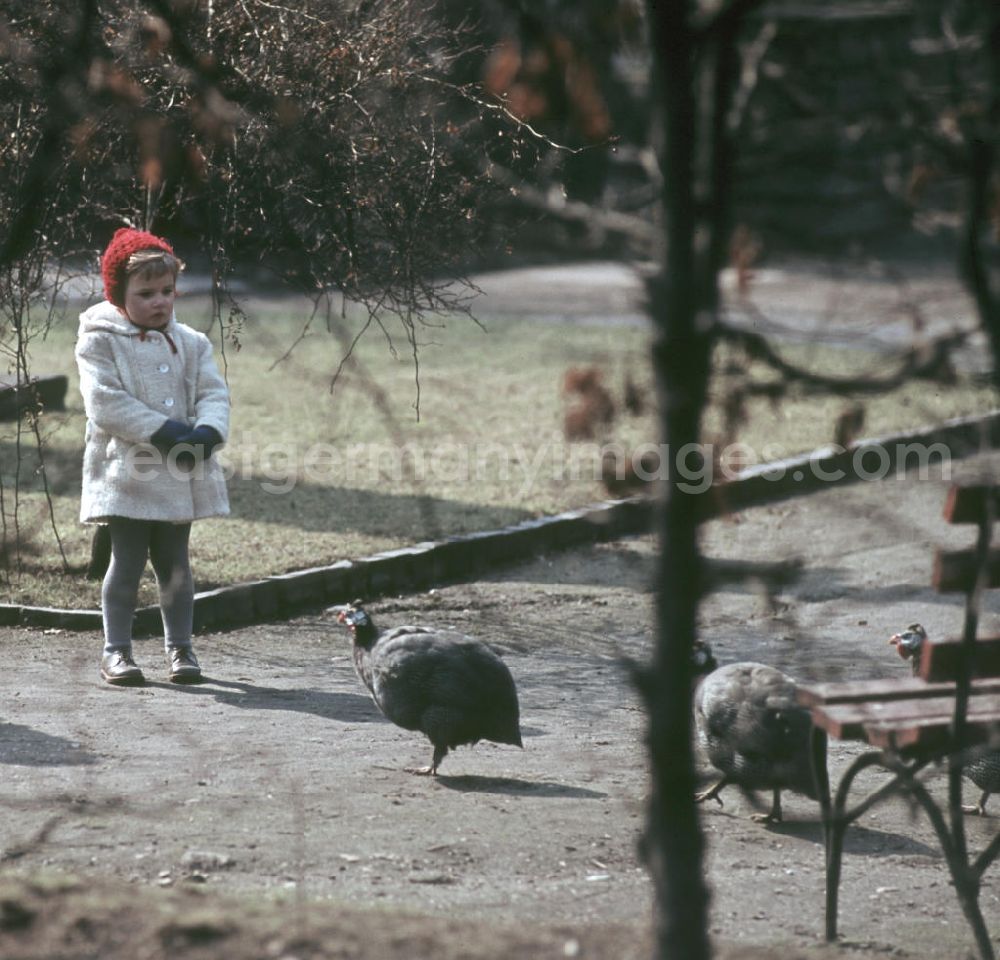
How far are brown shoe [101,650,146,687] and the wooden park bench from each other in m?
3.02

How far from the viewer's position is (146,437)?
658 cm

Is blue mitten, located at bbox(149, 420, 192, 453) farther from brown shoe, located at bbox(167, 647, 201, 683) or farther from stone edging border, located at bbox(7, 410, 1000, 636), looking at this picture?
stone edging border, located at bbox(7, 410, 1000, 636)

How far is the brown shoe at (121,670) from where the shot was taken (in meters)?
6.67

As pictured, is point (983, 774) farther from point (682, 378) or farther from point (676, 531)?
point (682, 378)

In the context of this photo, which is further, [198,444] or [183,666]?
[183,666]

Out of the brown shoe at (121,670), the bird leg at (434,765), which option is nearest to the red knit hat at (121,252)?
the brown shoe at (121,670)

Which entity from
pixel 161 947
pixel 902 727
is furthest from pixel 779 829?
pixel 161 947

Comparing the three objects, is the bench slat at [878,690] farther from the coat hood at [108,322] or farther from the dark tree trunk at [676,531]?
the coat hood at [108,322]

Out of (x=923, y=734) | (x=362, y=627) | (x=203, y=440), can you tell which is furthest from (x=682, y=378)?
(x=203, y=440)

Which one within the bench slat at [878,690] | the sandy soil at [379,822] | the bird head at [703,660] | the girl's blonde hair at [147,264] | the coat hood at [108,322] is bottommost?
→ the sandy soil at [379,822]

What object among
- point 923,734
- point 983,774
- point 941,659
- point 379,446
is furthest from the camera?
point 379,446

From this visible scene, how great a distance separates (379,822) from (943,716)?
1728 millimetres

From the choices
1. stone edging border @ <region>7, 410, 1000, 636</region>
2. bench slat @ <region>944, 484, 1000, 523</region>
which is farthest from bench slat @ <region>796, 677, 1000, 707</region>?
stone edging border @ <region>7, 410, 1000, 636</region>

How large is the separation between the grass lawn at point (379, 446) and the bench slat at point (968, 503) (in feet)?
7.63
